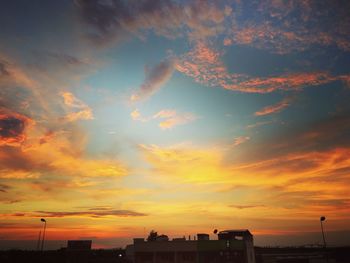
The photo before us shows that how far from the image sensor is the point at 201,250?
76625mm

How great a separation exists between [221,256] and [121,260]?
2746cm

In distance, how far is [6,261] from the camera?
79.2 metres

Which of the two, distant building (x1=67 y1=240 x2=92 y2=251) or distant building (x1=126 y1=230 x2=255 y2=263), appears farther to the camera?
distant building (x1=67 y1=240 x2=92 y2=251)

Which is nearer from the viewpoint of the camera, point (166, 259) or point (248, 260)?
point (248, 260)

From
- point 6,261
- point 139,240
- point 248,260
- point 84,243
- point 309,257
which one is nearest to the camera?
point 248,260

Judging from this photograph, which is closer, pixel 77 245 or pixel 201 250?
pixel 201 250

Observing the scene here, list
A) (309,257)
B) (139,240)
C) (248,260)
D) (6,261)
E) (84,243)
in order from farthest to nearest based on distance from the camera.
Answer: (84,243), (309,257), (139,240), (6,261), (248,260)

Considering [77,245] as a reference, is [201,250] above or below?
A: below

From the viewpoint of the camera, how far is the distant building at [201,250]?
246ft

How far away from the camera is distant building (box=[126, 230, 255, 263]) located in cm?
7500

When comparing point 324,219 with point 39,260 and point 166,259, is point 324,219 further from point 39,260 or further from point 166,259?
point 39,260

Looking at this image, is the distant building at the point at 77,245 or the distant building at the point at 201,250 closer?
the distant building at the point at 201,250

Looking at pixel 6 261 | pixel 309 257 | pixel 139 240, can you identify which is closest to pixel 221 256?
pixel 139 240

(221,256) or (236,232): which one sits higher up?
(236,232)
